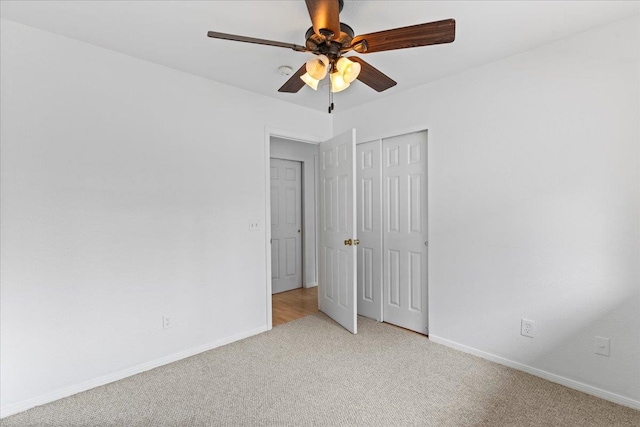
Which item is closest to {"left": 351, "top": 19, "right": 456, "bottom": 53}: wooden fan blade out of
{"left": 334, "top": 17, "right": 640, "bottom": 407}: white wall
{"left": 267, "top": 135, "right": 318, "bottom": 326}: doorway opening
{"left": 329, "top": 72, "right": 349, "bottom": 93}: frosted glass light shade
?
{"left": 329, "top": 72, "right": 349, "bottom": 93}: frosted glass light shade

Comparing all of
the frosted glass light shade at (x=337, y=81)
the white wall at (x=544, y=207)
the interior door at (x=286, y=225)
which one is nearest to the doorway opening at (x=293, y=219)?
the interior door at (x=286, y=225)

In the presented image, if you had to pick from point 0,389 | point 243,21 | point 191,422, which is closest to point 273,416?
point 191,422

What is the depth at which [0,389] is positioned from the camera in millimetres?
1903

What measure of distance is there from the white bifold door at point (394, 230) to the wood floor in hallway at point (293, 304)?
69 centimetres

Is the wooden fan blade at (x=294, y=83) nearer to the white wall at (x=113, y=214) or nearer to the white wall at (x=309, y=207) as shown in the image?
the white wall at (x=113, y=214)

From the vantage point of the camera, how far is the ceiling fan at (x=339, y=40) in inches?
55.9

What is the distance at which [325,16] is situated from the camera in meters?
1.43

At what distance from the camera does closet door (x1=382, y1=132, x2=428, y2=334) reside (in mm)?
3072

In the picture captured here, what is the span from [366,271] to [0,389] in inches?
118

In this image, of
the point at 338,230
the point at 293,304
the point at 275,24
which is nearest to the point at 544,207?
the point at 338,230

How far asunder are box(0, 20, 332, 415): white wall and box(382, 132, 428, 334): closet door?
1.37 meters

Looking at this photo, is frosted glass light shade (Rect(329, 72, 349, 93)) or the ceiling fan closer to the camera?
the ceiling fan

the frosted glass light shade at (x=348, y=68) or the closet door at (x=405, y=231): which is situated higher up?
the frosted glass light shade at (x=348, y=68)

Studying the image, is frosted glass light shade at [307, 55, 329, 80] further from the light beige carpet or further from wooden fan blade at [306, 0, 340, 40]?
the light beige carpet
